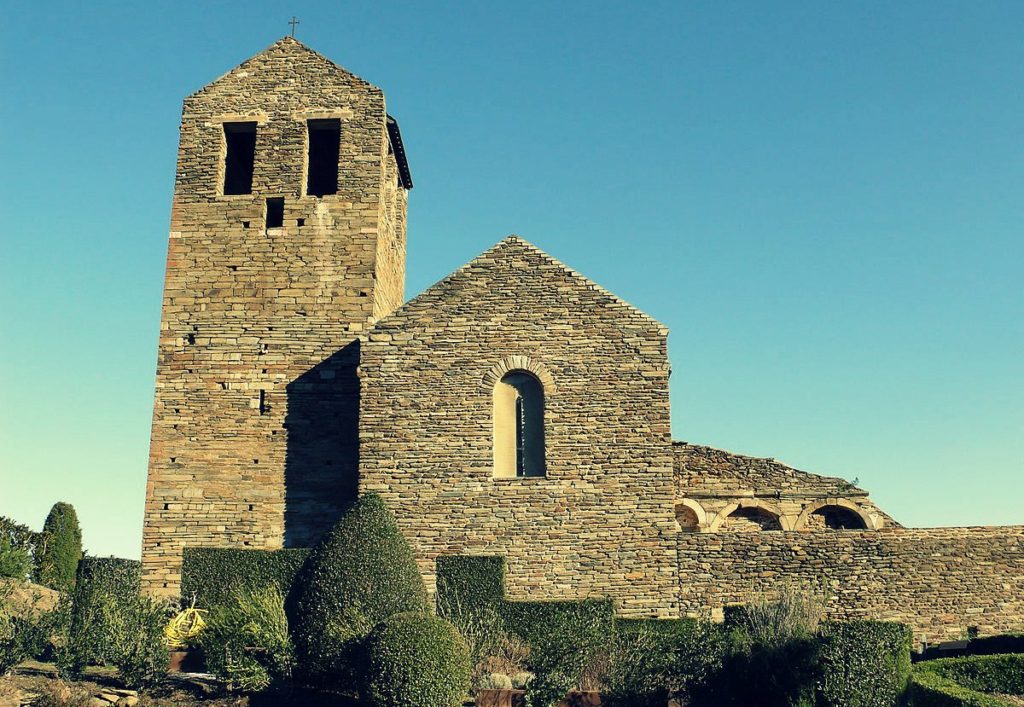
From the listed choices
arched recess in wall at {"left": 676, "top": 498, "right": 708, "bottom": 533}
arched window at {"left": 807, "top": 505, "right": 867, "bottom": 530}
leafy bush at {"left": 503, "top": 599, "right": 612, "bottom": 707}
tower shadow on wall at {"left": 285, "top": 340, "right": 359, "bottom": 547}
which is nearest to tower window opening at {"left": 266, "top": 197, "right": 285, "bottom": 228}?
tower shadow on wall at {"left": 285, "top": 340, "right": 359, "bottom": 547}

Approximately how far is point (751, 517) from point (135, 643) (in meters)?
12.8

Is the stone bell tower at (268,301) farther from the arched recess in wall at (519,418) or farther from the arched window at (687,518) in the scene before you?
the arched window at (687,518)

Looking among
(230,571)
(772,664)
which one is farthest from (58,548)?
(772,664)

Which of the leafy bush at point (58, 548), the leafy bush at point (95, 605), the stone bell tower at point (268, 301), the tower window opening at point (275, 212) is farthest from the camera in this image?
the leafy bush at point (58, 548)

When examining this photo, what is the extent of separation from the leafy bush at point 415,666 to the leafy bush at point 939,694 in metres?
6.45

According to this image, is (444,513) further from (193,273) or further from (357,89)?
(357,89)

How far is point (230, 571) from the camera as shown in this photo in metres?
18.3

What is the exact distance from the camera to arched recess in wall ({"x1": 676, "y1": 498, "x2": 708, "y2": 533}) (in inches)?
827

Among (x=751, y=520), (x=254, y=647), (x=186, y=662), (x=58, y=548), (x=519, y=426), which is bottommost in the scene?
(x=186, y=662)

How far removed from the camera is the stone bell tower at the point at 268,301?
20.0 m

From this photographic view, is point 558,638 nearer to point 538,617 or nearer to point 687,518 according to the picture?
point 538,617

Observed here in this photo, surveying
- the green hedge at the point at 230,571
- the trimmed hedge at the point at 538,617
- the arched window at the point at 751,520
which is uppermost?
the arched window at the point at 751,520

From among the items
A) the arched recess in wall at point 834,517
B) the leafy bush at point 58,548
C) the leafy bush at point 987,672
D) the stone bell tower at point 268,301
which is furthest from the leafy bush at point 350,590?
the leafy bush at point 58,548

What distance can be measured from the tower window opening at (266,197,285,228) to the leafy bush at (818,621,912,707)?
14.2 m
